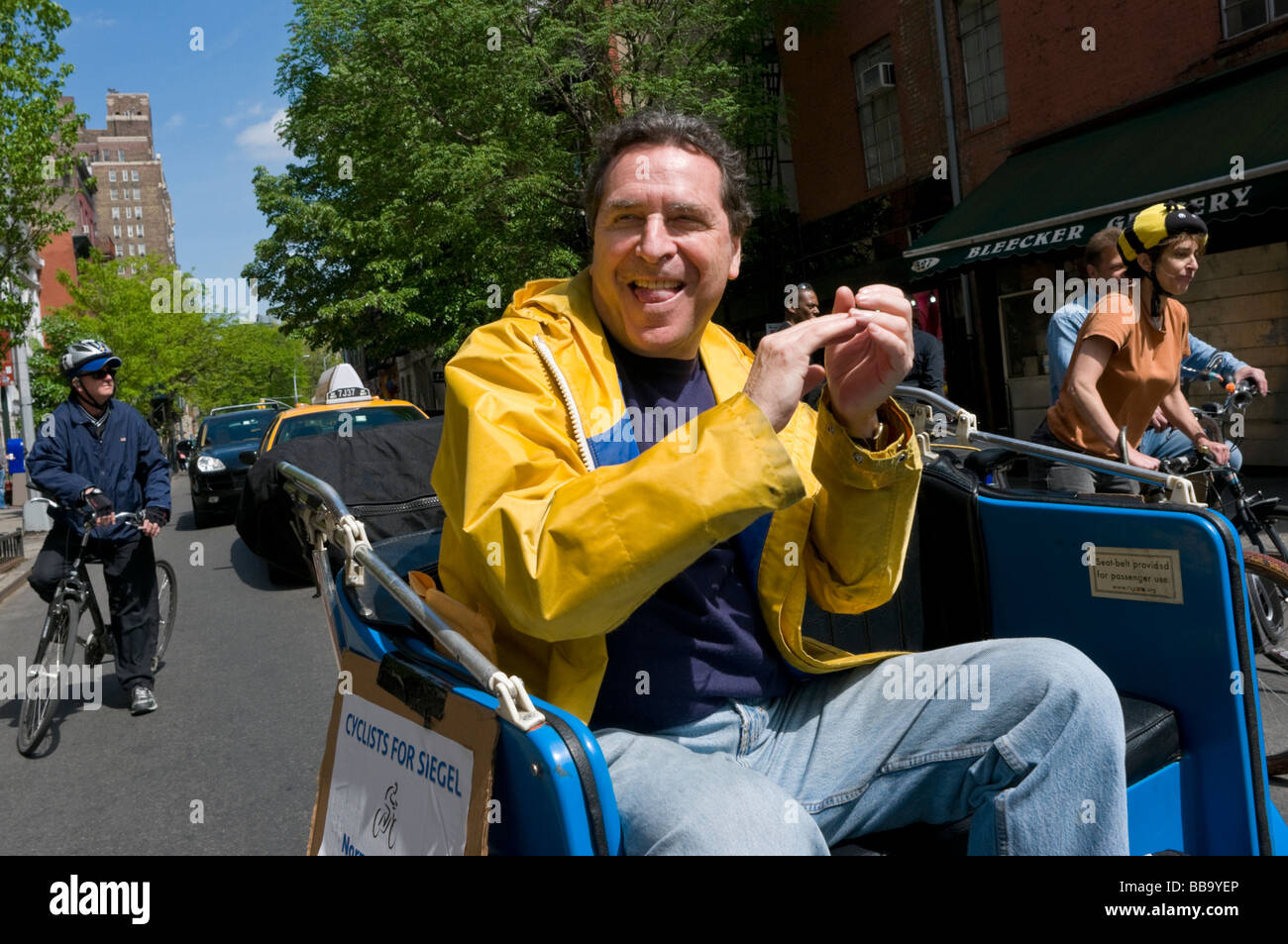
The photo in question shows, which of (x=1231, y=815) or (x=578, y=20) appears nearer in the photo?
(x=1231, y=815)

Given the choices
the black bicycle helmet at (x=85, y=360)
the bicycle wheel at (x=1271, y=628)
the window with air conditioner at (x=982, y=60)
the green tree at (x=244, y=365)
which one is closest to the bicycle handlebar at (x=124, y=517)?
the black bicycle helmet at (x=85, y=360)

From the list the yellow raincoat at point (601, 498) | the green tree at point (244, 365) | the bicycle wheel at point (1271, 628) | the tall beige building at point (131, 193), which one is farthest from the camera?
the tall beige building at point (131, 193)

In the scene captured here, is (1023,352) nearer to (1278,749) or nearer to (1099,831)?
(1278,749)

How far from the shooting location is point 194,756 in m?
5.38

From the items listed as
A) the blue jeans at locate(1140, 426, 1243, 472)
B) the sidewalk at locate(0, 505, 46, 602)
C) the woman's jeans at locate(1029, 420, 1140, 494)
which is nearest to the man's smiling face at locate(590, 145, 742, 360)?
the woman's jeans at locate(1029, 420, 1140, 494)

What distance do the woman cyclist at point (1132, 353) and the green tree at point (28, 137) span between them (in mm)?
15800

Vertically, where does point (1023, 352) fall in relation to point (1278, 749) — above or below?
above

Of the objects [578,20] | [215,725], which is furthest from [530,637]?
[578,20]

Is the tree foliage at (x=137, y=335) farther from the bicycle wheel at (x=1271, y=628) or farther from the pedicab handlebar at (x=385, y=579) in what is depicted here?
the bicycle wheel at (x=1271, y=628)

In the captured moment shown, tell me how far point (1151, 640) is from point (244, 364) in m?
63.5

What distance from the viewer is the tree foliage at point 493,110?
17859mm

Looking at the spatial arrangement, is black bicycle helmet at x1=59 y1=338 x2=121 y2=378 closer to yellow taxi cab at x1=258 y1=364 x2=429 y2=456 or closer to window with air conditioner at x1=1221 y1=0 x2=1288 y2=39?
yellow taxi cab at x1=258 y1=364 x2=429 y2=456

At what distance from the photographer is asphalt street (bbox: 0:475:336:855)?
14.2ft

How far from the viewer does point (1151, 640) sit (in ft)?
8.44
